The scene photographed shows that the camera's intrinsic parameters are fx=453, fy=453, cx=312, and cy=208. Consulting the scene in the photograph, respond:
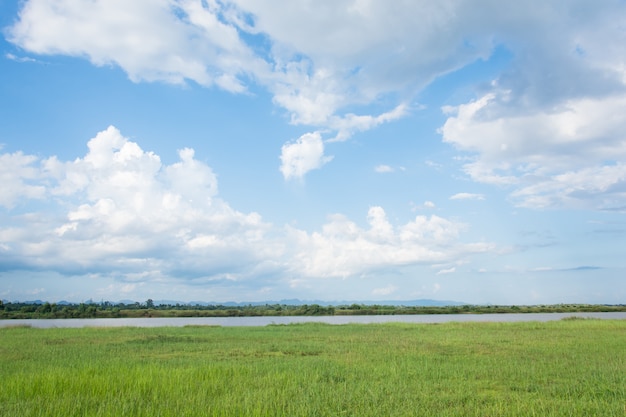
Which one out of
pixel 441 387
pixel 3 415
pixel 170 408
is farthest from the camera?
pixel 441 387

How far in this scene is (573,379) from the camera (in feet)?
36.1

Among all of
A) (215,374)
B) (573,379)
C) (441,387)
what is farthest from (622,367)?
(215,374)

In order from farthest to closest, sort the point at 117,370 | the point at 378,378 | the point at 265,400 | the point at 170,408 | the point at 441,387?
the point at 117,370 → the point at 378,378 → the point at 441,387 → the point at 265,400 → the point at 170,408

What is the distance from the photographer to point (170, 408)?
8570 millimetres

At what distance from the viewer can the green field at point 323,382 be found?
27.7 feet

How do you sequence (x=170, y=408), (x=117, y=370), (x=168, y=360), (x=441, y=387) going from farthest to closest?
1. (x=168, y=360)
2. (x=117, y=370)
3. (x=441, y=387)
4. (x=170, y=408)

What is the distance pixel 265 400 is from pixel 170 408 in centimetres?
183

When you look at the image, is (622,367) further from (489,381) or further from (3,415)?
(3,415)

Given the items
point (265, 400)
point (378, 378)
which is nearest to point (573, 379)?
point (378, 378)

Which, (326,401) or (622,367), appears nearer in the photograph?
(326,401)

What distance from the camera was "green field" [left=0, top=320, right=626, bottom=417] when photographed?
27.7ft

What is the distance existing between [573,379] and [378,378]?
470 cm

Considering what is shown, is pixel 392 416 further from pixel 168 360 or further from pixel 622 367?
A: pixel 168 360

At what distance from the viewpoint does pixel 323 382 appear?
36.3ft
